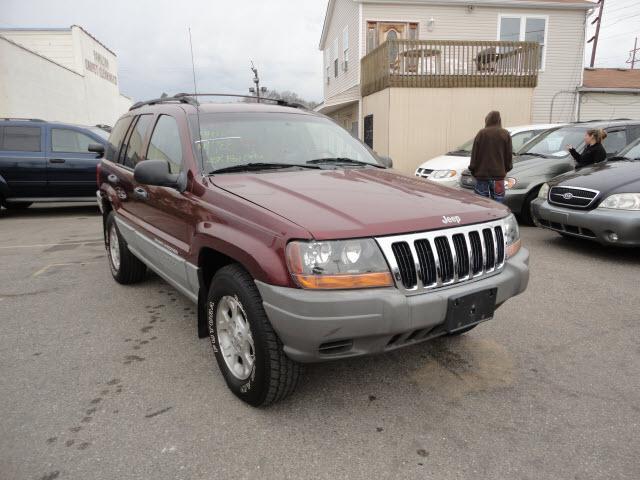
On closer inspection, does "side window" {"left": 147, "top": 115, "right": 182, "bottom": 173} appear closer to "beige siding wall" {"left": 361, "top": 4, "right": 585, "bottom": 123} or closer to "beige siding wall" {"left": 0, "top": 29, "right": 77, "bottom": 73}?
"beige siding wall" {"left": 361, "top": 4, "right": 585, "bottom": 123}

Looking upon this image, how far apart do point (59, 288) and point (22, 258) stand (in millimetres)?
1773


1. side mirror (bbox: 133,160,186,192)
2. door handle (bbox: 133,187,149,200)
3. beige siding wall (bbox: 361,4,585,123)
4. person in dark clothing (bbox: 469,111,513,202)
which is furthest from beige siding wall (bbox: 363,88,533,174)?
side mirror (bbox: 133,160,186,192)

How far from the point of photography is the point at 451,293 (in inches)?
94.1

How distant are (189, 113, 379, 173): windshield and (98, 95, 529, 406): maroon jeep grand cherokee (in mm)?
11

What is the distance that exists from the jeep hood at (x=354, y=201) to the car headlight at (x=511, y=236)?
0.08m

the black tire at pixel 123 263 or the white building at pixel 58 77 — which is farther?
the white building at pixel 58 77

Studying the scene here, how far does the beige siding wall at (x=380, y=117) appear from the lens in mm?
13391

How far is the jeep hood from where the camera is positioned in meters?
2.30

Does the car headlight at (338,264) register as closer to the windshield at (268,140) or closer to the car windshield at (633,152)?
the windshield at (268,140)

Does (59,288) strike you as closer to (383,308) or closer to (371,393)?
(371,393)

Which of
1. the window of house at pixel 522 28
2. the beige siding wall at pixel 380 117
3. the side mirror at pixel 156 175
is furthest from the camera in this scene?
the window of house at pixel 522 28

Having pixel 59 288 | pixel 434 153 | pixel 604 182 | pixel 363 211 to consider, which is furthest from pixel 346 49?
pixel 363 211

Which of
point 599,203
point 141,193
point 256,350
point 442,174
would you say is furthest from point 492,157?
point 256,350

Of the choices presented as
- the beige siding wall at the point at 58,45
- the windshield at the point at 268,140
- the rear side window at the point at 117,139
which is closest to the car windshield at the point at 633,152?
the windshield at the point at 268,140
